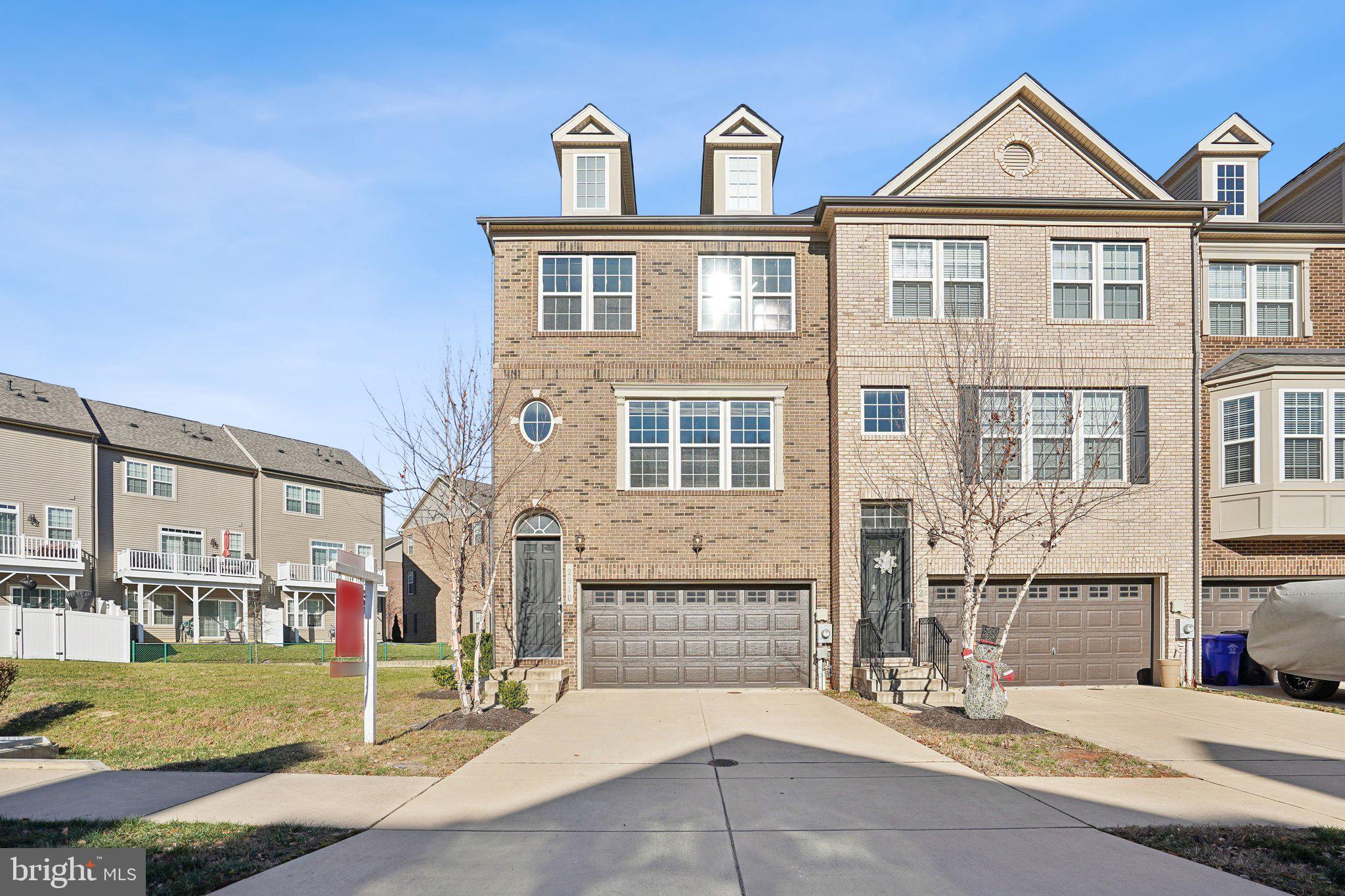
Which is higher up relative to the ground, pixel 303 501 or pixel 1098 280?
pixel 1098 280

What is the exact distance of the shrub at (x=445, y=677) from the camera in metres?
15.3

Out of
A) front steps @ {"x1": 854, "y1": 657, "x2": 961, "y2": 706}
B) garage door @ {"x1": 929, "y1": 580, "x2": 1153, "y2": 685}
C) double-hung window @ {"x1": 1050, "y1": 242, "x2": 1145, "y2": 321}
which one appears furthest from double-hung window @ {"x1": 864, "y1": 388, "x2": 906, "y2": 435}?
front steps @ {"x1": 854, "y1": 657, "x2": 961, "y2": 706}

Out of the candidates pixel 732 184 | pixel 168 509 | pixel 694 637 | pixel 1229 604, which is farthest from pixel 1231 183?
pixel 168 509

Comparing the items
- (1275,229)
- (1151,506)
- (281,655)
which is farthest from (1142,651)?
A: (281,655)

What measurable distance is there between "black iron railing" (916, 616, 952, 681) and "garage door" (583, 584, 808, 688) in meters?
2.14

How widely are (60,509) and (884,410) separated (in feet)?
94.4

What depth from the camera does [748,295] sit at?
17.1 meters

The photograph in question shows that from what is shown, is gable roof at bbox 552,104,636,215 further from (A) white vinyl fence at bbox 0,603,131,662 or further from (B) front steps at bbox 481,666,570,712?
(A) white vinyl fence at bbox 0,603,131,662

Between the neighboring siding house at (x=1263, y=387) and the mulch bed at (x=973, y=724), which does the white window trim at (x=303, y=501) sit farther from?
the neighboring siding house at (x=1263, y=387)

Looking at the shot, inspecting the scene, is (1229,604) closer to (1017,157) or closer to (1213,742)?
(1213,742)

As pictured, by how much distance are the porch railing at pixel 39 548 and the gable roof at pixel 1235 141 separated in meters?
35.2

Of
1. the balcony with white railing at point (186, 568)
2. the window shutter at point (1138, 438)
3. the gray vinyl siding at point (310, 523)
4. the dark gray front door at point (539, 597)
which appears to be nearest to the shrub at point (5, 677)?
the dark gray front door at point (539, 597)

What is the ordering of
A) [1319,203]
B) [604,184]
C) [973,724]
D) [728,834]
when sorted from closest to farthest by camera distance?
1. [728,834]
2. [973,724]
3. [604,184]
4. [1319,203]

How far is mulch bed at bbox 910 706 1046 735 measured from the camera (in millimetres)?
10961
